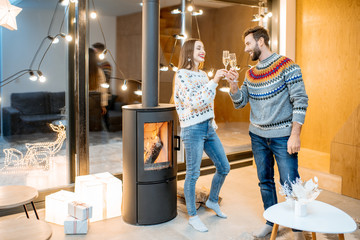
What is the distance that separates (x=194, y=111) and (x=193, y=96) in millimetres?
141

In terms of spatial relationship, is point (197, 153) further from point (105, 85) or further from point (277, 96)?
point (105, 85)

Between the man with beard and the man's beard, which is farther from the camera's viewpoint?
the man's beard

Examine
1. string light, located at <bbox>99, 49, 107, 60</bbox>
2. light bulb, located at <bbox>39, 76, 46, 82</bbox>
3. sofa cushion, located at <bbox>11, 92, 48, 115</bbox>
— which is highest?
string light, located at <bbox>99, 49, 107, 60</bbox>

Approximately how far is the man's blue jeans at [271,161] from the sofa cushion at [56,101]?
1.80 m

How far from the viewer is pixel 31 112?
10.7 feet

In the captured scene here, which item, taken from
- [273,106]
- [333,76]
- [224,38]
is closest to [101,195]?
[273,106]

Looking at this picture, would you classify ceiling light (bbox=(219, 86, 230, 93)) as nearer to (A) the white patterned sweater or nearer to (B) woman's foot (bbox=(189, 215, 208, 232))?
(A) the white patterned sweater

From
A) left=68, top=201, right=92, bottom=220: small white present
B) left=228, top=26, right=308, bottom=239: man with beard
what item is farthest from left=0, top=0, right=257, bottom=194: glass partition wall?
left=228, top=26, right=308, bottom=239: man with beard

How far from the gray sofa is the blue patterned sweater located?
72.4 inches

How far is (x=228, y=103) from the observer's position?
4.81m

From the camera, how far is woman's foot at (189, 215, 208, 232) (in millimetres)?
2813

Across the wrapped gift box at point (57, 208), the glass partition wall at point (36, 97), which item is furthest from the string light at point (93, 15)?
the wrapped gift box at point (57, 208)

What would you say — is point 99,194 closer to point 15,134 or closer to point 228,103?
point 15,134

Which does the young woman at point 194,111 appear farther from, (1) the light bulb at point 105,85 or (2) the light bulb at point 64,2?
(2) the light bulb at point 64,2
